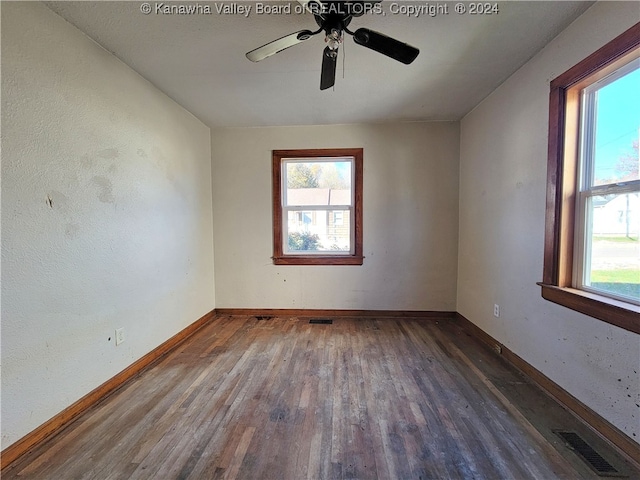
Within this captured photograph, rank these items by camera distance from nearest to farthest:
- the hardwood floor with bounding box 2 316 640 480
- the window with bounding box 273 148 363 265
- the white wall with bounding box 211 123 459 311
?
1. the hardwood floor with bounding box 2 316 640 480
2. the white wall with bounding box 211 123 459 311
3. the window with bounding box 273 148 363 265

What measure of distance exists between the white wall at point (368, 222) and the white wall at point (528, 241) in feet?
0.79

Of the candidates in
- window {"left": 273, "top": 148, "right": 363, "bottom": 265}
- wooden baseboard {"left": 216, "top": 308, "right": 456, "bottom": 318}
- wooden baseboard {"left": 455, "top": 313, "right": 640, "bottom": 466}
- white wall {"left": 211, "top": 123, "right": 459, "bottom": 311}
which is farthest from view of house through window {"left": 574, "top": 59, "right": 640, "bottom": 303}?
window {"left": 273, "top": 148, "right": 363, "bottom": 265}

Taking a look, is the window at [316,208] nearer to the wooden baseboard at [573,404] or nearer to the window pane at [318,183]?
the window pane at [318,183]

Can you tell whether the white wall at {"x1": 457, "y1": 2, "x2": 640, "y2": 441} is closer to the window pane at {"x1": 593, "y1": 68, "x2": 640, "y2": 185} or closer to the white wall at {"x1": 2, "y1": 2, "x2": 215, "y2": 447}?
the window pane at {"x1": 593, "y1": 68, "x2": 640, "y2": 185}

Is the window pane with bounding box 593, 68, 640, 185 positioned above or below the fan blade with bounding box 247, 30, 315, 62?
below

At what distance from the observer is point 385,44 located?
1.47 metres

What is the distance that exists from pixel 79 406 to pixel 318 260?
2.46 m

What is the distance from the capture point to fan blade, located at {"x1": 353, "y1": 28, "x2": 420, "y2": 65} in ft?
4.62

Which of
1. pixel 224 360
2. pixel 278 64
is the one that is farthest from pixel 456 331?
pixel 278 64

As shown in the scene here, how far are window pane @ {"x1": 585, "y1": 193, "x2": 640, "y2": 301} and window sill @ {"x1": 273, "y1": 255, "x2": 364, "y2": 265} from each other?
212cm

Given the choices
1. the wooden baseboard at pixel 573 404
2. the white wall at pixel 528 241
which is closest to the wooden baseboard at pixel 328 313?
the white wall at pixel 528 241

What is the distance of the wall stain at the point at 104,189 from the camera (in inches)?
72.1

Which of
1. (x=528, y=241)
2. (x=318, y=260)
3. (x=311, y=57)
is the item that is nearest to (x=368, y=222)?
A: (x=318, y=260)

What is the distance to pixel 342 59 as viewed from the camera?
1.99 metres
